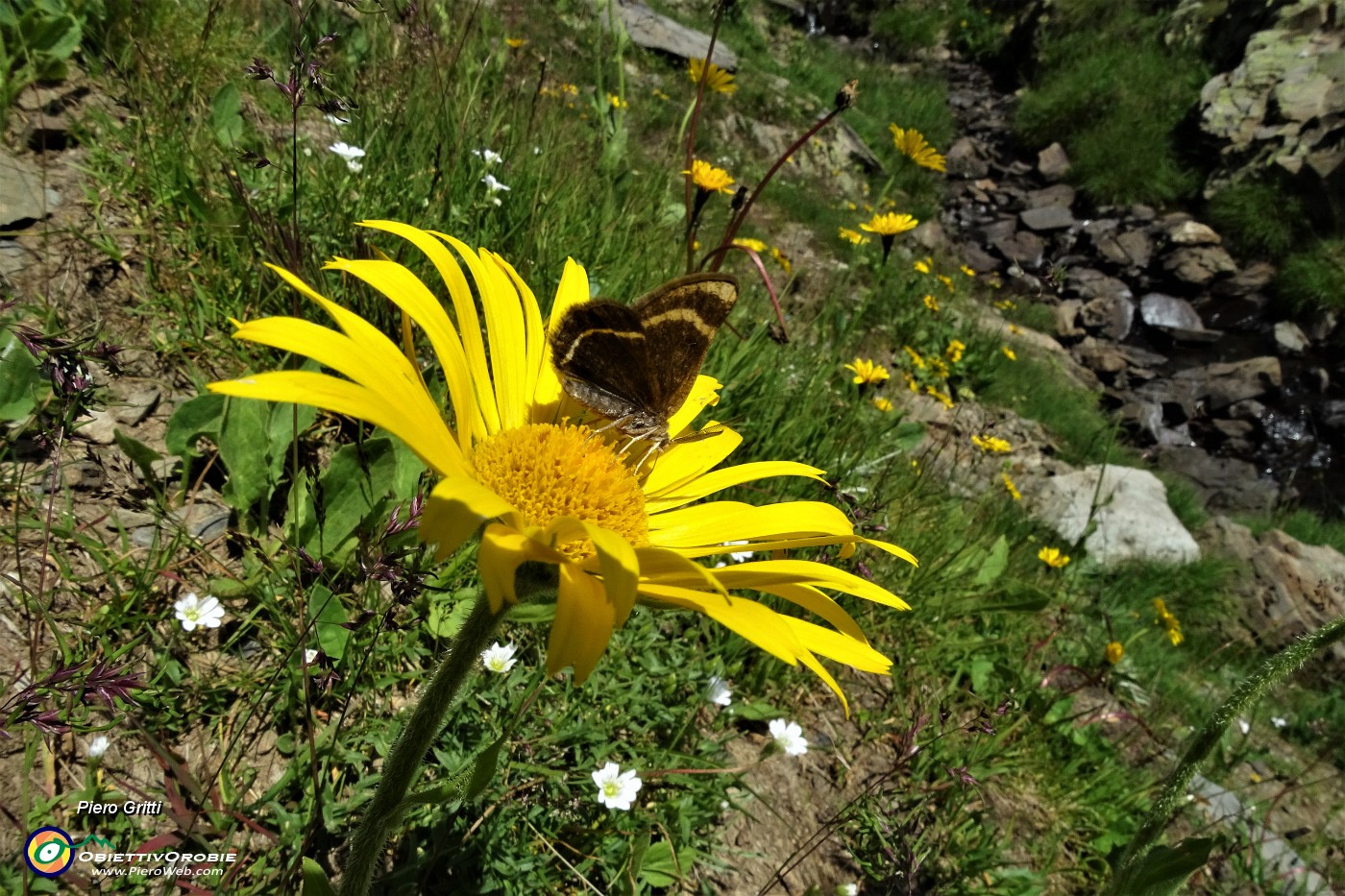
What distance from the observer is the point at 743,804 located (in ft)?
7.09

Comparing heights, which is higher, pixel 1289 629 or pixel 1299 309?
pixel 1299 309

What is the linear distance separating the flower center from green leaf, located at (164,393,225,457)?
2.79 ft

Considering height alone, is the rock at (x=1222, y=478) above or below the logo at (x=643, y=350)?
below

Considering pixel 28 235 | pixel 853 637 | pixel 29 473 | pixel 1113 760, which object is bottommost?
pixel 1113 760

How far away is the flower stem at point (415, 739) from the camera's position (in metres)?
A: 1.08

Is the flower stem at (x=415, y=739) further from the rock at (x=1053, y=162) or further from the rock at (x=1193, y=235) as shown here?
the rock at (x=1053, y=162)

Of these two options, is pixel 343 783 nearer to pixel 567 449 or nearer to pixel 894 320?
pixel 567 449

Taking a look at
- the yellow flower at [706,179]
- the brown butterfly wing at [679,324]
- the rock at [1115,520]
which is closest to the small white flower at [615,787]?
the brown butterfly wing at [679,324]

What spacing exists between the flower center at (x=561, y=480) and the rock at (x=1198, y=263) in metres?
14.4

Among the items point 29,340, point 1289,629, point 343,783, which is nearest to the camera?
point 29,340

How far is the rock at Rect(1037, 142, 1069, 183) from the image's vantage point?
1525 cm

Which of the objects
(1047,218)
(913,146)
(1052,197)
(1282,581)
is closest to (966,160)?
(1052,197)

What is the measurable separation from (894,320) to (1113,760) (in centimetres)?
532

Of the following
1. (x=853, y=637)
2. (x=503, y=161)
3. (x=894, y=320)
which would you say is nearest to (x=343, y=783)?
(x=853, y=637)
